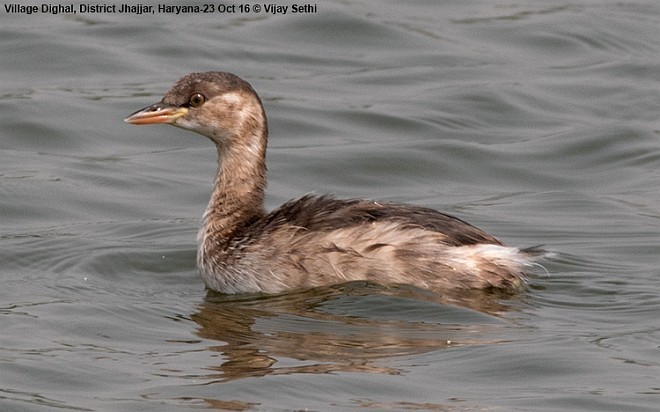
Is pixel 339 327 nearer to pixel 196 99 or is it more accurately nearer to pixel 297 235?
pixel 297 235

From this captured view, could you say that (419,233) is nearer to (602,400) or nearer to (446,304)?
(446,304)

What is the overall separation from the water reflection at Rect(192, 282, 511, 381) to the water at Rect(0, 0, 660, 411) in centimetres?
2

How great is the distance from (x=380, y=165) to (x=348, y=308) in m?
4.25

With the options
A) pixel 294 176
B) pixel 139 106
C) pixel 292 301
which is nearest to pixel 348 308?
pixel 292 301

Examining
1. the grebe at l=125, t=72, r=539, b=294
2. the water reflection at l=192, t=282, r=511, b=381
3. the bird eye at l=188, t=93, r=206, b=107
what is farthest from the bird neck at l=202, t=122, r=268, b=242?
the water reflection at l=192, t=282, r=511, b=381

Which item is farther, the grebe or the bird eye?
the bird eye

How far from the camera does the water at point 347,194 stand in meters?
7.70

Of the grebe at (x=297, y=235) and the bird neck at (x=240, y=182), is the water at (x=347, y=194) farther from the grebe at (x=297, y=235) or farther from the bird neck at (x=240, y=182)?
the bird neck at (x=240, y=182)

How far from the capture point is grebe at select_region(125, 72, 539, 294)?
8930 mm

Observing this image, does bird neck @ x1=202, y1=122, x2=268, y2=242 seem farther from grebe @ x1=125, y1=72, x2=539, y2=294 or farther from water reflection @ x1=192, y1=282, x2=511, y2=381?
water reflection @ x1=192, y1=282, x2=511, y2=381

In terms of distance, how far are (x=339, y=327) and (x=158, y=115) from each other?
6.28ft

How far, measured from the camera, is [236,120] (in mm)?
9719

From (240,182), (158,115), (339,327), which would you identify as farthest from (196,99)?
(339,327)

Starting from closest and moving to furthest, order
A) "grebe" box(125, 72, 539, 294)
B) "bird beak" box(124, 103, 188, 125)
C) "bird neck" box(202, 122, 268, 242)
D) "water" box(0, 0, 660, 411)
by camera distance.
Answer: "water" box(0, 0, 660, 411)
"grebe" box(125, 72, 539, 294)
"bird beak" box(124, 103, 188, 125)
"bird neck" box(202, 122, 268, 242)
